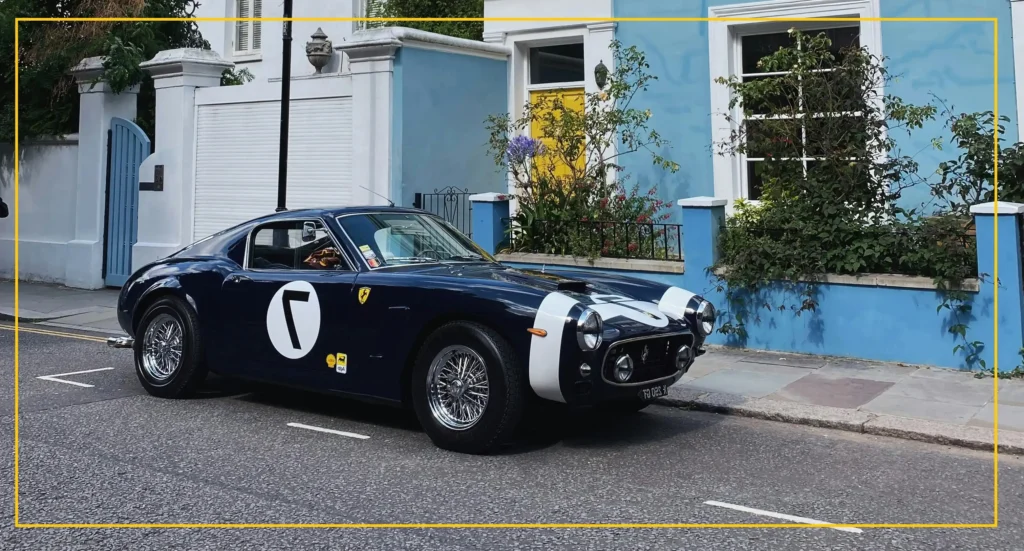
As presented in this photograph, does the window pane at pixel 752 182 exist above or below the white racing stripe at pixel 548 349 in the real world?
above

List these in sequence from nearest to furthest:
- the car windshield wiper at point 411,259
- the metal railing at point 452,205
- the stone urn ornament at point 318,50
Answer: the car windshield wiper at point 411,259 → the metal railing at point 452,205 → the stone urn ornament at point 318,50

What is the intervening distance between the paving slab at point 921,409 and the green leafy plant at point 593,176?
11.0 ft

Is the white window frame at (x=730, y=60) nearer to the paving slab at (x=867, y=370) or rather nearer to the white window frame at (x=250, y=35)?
the paving slab at (x=867, y=370)

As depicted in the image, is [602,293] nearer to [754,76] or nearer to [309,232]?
[309,232]

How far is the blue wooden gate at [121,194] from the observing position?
16.1 metres

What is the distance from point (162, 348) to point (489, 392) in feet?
11.0

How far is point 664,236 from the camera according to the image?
11227 millimetres

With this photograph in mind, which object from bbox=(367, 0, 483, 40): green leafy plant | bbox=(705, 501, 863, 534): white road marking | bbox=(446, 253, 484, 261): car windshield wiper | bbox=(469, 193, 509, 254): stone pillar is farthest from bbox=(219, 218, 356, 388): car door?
bbox=(367, 0, 483, 40): green leafy plant

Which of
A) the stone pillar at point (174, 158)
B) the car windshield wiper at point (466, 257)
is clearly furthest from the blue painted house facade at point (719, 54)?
the car windshield wiper at point (466, 257)

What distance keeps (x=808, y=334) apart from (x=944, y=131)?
3.09 meters

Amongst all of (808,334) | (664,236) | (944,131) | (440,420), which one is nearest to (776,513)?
(440,420)

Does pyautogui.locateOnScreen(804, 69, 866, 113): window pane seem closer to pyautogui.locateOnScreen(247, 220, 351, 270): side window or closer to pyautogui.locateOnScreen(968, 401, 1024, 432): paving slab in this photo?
pyautogui.locateOnScreen(968, 401, 1024, 432): paving slab

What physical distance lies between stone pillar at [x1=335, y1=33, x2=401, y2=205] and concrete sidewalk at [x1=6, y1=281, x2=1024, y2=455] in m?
5.36

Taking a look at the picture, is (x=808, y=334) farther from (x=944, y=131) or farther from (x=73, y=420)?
(x=73, y=420)
